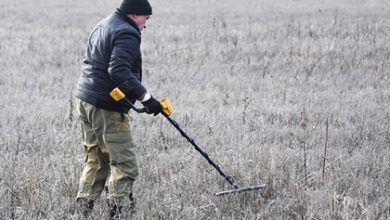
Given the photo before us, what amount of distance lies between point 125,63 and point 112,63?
0.31 feet

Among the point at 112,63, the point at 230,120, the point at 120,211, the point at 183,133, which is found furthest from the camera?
the point at 230,120

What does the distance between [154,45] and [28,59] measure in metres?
2.76

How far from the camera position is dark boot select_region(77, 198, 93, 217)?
15.3 feet

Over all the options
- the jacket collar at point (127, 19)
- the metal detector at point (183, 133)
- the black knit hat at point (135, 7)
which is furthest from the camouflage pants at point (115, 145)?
the black knit hat at point (135, 7)

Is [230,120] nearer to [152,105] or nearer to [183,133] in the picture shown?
[183,133]

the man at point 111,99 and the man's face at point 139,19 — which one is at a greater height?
the man's face at point 139,19

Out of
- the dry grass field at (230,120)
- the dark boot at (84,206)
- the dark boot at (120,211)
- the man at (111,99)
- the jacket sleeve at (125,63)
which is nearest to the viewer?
the jacket sleeve at (125,63)

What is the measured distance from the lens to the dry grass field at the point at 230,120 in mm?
4867

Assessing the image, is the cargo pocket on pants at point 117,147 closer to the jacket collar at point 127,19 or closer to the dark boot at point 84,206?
the dark boot at point 84,206

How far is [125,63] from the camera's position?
4.25 metres

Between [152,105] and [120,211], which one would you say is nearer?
[152,105]

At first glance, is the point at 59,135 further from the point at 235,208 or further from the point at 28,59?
the point at 28,59

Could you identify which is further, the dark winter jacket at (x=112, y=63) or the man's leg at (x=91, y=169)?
the man's leg at (x=91, y=169)

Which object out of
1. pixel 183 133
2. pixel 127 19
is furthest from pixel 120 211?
pixel 127 19
